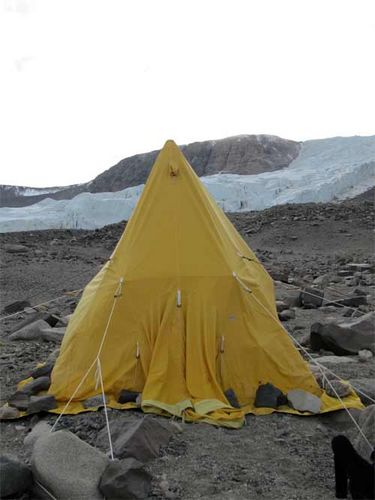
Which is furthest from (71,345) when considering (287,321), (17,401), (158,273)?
Result: (287,321)

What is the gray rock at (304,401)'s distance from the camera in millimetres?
4707

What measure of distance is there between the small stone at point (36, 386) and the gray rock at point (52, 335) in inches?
101

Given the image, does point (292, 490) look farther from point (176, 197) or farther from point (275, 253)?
point (275, 253)

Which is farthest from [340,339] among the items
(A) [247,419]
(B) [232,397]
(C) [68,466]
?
(C) [68,466]

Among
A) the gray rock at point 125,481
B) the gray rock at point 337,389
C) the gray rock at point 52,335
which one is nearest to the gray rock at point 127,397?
the gray rock at point 125,481

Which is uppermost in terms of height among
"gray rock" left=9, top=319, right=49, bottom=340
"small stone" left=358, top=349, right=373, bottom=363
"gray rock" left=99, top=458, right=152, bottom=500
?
"gray rock" left=99, top=458, right=152, bottom=500

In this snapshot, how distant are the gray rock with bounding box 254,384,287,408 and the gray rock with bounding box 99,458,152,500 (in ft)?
5.19

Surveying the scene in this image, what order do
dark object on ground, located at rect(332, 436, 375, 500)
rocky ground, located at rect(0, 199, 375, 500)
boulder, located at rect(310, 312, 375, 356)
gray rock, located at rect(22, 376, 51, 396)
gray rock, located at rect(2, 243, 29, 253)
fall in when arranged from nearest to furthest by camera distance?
dark object on ground, located at rect(332, 436, 375, 500) < rocky ground, located at rect(0, 199, 375, 500) < gray rock, located at rect(22, 376, 51, 396) < boulder, located at rect(310, 312, 375, 356) < gray rock, located at rect(2, 243, 29, 253)

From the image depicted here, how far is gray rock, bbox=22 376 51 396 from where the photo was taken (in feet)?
16.9

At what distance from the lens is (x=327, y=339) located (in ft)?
21.9

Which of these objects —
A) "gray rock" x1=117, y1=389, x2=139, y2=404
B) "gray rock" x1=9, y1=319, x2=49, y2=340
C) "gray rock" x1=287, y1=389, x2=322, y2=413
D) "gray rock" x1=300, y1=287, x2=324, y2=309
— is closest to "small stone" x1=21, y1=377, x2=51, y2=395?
"gray rock" x1=117, y1=389, x2=139, y2=404

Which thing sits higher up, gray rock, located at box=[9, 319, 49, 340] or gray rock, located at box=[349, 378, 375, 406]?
gray rock, located at box=[349, 378, 375, 406]

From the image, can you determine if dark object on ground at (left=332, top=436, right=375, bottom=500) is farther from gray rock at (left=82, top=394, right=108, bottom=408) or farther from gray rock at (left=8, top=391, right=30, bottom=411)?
gray rock at (left=8, top=391, right=30, bottom=411)

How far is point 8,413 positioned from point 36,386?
1.48 ft
